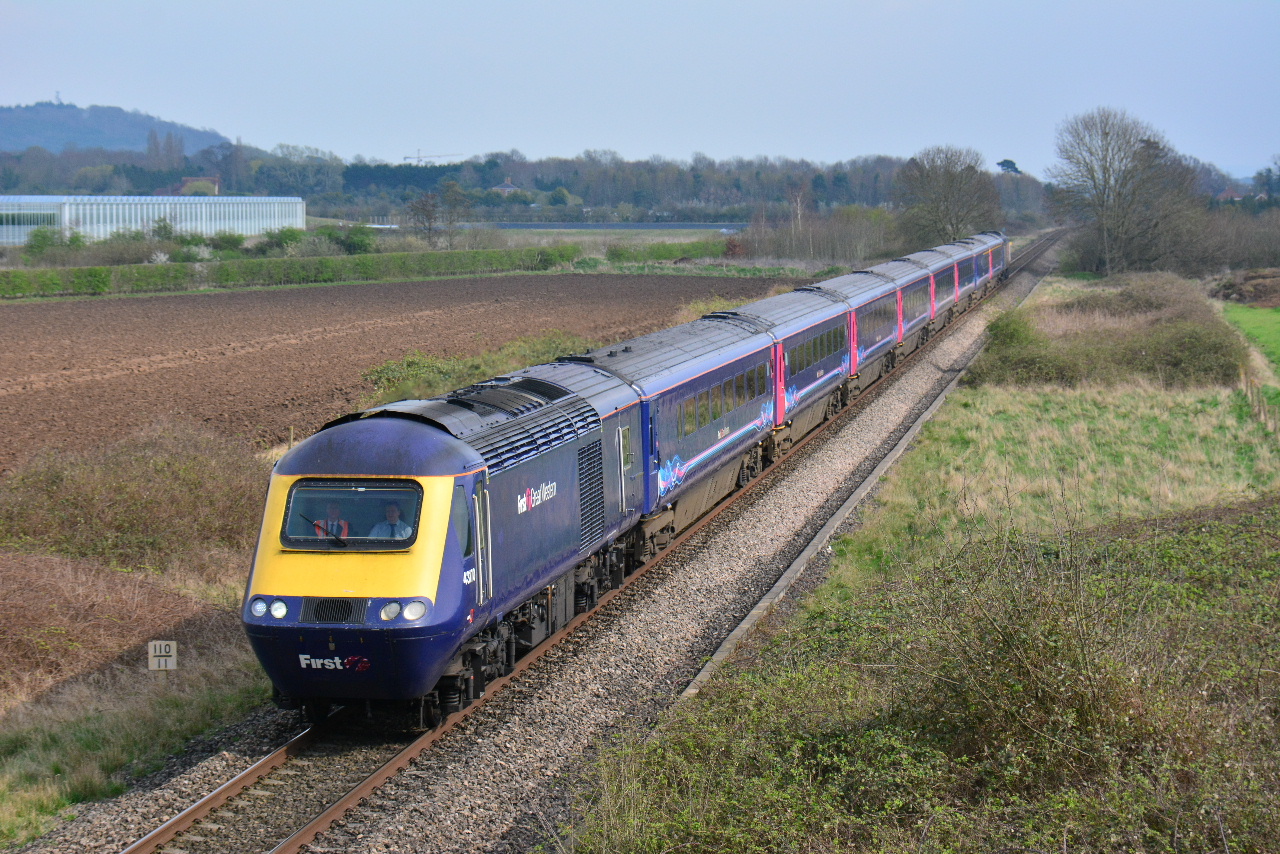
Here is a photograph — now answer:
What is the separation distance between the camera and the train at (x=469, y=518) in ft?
29.6

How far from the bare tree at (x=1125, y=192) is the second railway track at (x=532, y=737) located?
51181 mm

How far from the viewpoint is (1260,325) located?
44.2 meters

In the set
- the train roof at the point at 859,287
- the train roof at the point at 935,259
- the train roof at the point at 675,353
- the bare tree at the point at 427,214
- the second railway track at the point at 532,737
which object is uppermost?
the bare tree at the point at 427,214

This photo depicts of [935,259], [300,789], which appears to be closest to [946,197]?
[935,259]

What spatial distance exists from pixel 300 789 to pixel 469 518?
2.64 metres

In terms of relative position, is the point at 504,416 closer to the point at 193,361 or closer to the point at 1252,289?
the point at 193,361

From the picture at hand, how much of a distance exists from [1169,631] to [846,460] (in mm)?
11920

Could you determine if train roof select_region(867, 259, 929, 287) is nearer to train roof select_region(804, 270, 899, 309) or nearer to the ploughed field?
train roof select_region(804, 270, 899, 309)

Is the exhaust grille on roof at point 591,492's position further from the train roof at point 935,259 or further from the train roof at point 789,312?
the train roof at point 935,259

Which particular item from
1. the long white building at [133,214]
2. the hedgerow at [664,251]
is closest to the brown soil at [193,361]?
the hedgerow at [664,251]

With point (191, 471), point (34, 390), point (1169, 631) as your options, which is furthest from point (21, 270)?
point (1169, 631)

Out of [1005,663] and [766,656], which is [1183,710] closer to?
[1005,663]

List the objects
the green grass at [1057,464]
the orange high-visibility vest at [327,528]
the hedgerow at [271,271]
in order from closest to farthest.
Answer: the orange high-visibility vest at [327,528] → the green grass at [1057,464] → the hedgerow at [271,271]

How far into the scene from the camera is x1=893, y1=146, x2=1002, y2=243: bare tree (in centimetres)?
7388
